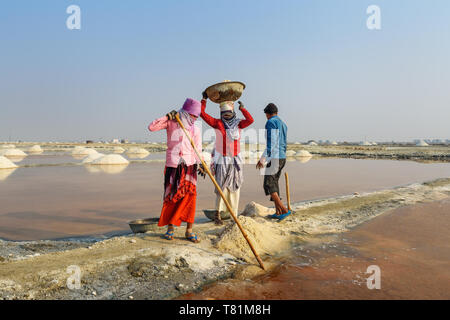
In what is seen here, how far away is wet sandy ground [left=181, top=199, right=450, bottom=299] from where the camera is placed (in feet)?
7.93

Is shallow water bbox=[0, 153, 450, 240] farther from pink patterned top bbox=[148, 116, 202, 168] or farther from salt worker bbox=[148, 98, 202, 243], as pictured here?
pink patterned top bbox=[148, 116, 202, 168]

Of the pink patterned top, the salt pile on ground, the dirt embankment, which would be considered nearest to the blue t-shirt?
the dirt embankment

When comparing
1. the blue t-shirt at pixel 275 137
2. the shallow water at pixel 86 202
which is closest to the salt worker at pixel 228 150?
the blue t-shirt at pixel 275 137

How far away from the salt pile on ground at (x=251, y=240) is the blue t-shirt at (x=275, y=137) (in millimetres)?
1440

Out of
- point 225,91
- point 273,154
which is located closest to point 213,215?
point 273,154

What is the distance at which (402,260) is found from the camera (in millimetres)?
3201

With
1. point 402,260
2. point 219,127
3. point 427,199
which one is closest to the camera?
point 402,260

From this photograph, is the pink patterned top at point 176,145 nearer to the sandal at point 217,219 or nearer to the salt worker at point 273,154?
the sandal at point 217,219

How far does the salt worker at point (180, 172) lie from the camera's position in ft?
11.3

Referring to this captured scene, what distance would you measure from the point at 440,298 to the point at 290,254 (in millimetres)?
1407

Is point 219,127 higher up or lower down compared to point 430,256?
higher up

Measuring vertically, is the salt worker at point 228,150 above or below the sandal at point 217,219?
above
